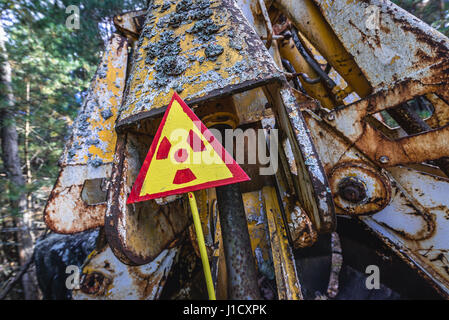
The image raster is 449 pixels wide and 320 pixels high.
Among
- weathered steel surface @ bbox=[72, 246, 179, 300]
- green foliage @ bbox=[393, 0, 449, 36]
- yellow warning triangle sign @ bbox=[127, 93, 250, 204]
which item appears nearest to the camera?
yellow warning triangle sign @ bbox=[127, 93, 250, 204]

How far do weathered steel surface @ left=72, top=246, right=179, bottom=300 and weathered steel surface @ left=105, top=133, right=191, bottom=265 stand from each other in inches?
16.2

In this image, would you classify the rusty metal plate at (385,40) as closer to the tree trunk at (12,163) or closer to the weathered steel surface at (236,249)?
the weathered steel surface at (236,249)

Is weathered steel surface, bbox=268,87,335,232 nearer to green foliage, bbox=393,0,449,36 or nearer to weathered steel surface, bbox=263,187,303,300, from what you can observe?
weathered steel surface, bbox=263,187,303,300

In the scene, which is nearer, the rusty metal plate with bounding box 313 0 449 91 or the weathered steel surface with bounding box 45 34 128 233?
the rusty metal plate with bounding box 313 0 449 91

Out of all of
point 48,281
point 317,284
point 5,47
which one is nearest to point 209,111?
point 317,284

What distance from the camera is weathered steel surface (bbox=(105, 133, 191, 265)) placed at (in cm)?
94

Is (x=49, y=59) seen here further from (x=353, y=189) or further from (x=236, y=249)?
(x=353, y=189)

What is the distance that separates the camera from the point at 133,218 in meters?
1.07

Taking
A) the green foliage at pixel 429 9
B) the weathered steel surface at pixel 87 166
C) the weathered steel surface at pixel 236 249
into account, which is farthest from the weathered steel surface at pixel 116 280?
the green foliage at pixel 429 9

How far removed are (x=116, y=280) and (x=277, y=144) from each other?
153 centimetres

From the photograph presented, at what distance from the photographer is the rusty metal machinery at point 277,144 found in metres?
0.94

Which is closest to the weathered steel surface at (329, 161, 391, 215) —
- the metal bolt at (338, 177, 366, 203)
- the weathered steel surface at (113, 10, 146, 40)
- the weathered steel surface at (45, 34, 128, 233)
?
the metal bolt at (338, 177, 366, 203)

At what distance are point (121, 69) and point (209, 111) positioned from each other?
99cm

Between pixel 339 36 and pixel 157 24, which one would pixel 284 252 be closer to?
pixel 339 36
